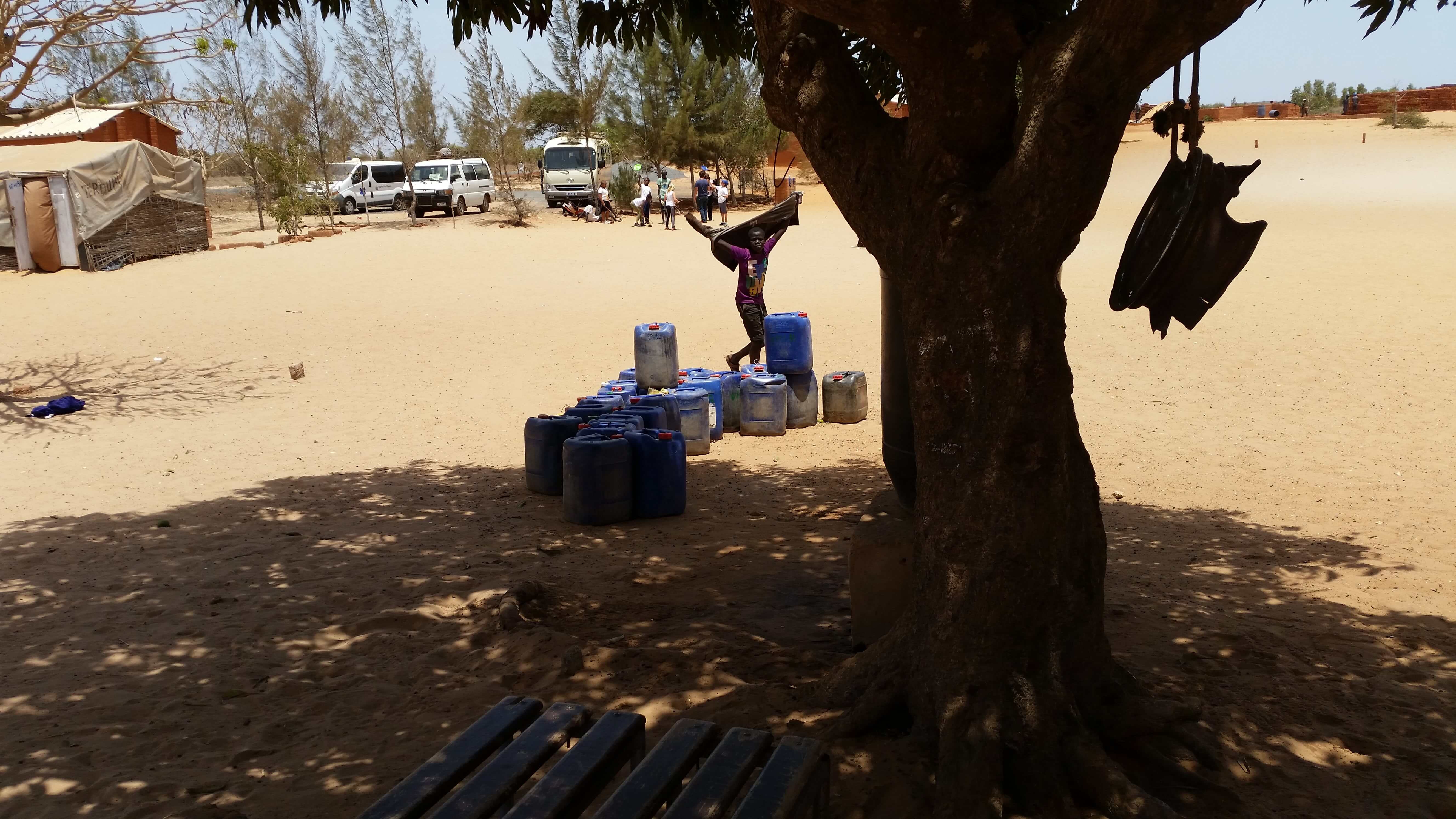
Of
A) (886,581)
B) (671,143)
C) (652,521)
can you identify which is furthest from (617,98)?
(886,581)

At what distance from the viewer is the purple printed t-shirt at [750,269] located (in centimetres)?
959

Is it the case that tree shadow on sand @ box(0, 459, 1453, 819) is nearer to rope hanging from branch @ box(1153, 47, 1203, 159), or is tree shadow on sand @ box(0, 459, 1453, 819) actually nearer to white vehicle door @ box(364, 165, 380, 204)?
rope hanging from branch @ box(1153, 47, 1203, 159)

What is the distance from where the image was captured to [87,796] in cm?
338

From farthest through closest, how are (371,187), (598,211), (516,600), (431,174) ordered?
(371,187)
(431,174)
(598,211)
(516,600)

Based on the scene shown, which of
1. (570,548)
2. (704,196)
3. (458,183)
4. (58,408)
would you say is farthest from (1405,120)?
(58,408)

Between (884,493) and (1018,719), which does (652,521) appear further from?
(1018,719)

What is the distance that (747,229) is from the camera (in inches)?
380

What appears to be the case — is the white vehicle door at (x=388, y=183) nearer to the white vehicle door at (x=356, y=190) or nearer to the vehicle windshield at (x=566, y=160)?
the white vehicle door at (x=356, y=190)

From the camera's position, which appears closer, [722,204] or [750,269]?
[750,269]

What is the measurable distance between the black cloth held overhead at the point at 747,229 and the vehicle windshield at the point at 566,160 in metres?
22.7

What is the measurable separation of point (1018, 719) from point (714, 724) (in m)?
0.90

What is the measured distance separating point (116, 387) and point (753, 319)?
22.1ft

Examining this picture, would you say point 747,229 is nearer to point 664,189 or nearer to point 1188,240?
point 1188,240

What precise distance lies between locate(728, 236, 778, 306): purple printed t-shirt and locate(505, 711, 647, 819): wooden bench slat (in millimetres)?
6791
